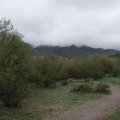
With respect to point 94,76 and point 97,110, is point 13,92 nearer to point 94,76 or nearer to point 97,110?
point 97,110

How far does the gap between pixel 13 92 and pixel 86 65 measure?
169ft

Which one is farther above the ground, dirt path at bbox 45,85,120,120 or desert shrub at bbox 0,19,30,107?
desert shrub at bbox 0,19,30,107

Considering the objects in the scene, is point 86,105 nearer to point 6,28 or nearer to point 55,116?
point 55,116

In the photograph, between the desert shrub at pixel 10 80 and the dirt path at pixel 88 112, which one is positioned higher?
the desert shrub at pixel 10 80

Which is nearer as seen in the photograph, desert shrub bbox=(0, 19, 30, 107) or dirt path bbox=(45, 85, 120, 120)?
dirt path bbox=(45, 85, 120, 120)

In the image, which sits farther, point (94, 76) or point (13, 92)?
point (94, 76)

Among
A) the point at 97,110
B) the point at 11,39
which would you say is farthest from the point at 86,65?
A: the point at 97,110

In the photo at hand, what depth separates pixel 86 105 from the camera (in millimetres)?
29297

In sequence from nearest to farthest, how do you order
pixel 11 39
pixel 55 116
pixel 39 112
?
pixel 55 116
pixel 39 112
pixel 11 39

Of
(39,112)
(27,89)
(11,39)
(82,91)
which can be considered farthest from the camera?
(82,91)

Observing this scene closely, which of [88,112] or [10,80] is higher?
[10,80]

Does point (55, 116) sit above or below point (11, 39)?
below

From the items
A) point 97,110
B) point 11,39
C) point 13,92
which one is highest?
point 11,39

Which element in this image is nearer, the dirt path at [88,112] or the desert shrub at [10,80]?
the dirt path at [88,112]
